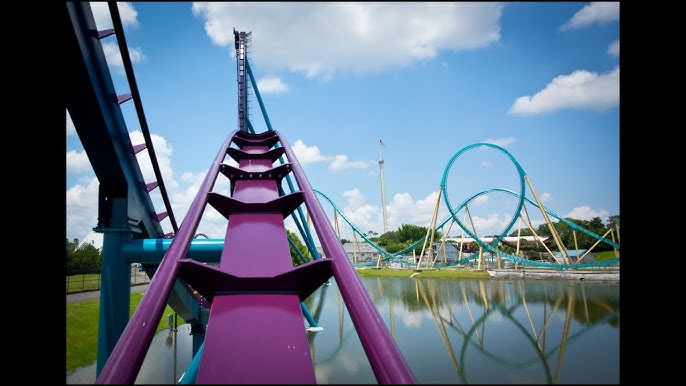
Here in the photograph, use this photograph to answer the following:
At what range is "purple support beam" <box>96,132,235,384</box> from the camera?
1.33m

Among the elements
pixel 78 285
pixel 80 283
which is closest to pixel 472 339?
pixel 78 285

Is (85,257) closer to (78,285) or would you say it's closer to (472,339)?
(78,285)

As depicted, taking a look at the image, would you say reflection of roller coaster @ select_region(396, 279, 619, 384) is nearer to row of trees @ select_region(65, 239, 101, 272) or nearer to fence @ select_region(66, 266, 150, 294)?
fence @ select_region(66, 266, 150, 294)

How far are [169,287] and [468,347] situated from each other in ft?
33.0

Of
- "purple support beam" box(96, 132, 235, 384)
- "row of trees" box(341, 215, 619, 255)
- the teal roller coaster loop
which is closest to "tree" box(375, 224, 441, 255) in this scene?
"row of trees" box(341, 215, 619, 255)

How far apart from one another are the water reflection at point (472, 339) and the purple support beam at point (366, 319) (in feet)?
8.82

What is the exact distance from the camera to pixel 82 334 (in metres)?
10.1

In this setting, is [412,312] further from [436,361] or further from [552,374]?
[552,374]

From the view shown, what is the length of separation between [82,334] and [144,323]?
1123 cm

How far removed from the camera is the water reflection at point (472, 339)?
301 inches

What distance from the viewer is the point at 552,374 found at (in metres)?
7.48
